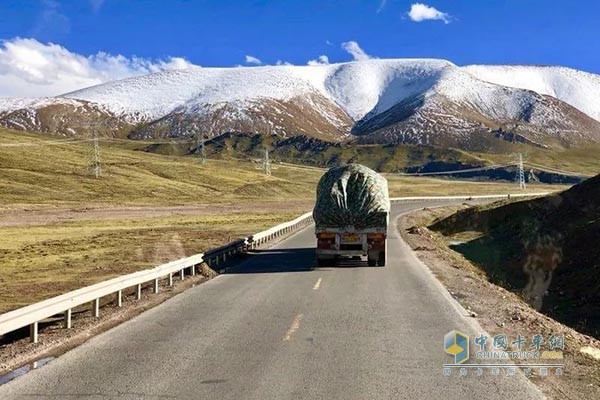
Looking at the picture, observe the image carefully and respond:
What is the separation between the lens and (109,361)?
9.11 m

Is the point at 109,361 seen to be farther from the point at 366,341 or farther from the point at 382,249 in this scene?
the point at 382,249

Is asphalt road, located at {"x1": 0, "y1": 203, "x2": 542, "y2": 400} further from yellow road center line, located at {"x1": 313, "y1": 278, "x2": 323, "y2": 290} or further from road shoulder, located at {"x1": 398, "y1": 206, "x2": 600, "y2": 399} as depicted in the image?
yellow road center line, located at {"x1": 313, "y1": 278, "x2": 323, "y2": 290}

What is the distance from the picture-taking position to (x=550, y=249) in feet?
90.3

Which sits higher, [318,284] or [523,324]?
[523,324]

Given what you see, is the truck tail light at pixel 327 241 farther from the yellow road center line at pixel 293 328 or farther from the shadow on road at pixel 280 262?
the yellow road center line at pixel 293 328

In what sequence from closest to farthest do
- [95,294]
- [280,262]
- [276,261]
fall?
[95,294] < [280,262] < [276,261]

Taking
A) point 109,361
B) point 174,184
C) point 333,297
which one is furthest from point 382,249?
point 174,184

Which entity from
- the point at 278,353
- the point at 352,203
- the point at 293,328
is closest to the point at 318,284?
the point at 352,203

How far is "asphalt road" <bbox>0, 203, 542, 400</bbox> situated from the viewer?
25.1 feet

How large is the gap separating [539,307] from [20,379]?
16284 millimetres

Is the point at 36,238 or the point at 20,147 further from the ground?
the point at 20,147

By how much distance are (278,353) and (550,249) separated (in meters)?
21.5

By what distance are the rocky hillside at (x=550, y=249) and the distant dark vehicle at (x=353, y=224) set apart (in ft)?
18.4

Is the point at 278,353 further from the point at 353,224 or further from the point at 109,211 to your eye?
the point at 109,211
